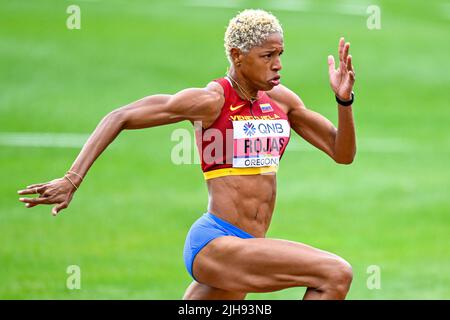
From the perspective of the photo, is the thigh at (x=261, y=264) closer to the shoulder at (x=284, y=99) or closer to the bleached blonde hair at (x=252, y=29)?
the shoulder at (x=284, y=99)

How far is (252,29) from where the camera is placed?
31.2 ft

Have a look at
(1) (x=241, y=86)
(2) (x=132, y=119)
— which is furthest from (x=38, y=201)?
(1) (x=241, y=86)

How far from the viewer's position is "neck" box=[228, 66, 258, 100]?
31.9ft

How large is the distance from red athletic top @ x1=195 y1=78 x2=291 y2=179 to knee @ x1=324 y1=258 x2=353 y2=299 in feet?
4.33

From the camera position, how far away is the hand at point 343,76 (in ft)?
30.9

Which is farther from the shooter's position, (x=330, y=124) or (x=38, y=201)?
(x=330, y=124)

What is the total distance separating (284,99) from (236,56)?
708 mm

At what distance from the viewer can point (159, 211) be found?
66.0 ft

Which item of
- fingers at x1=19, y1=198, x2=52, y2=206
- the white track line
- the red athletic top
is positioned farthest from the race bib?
the white track line

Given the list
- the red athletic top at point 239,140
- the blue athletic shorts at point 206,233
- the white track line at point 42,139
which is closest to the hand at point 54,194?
the blue athletic shorts at point 206,233

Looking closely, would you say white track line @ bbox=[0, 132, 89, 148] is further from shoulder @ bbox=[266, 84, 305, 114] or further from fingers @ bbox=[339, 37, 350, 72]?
fingers @ bbox=[339, 37, 350, 72]

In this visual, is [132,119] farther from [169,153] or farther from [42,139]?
[42,139]
